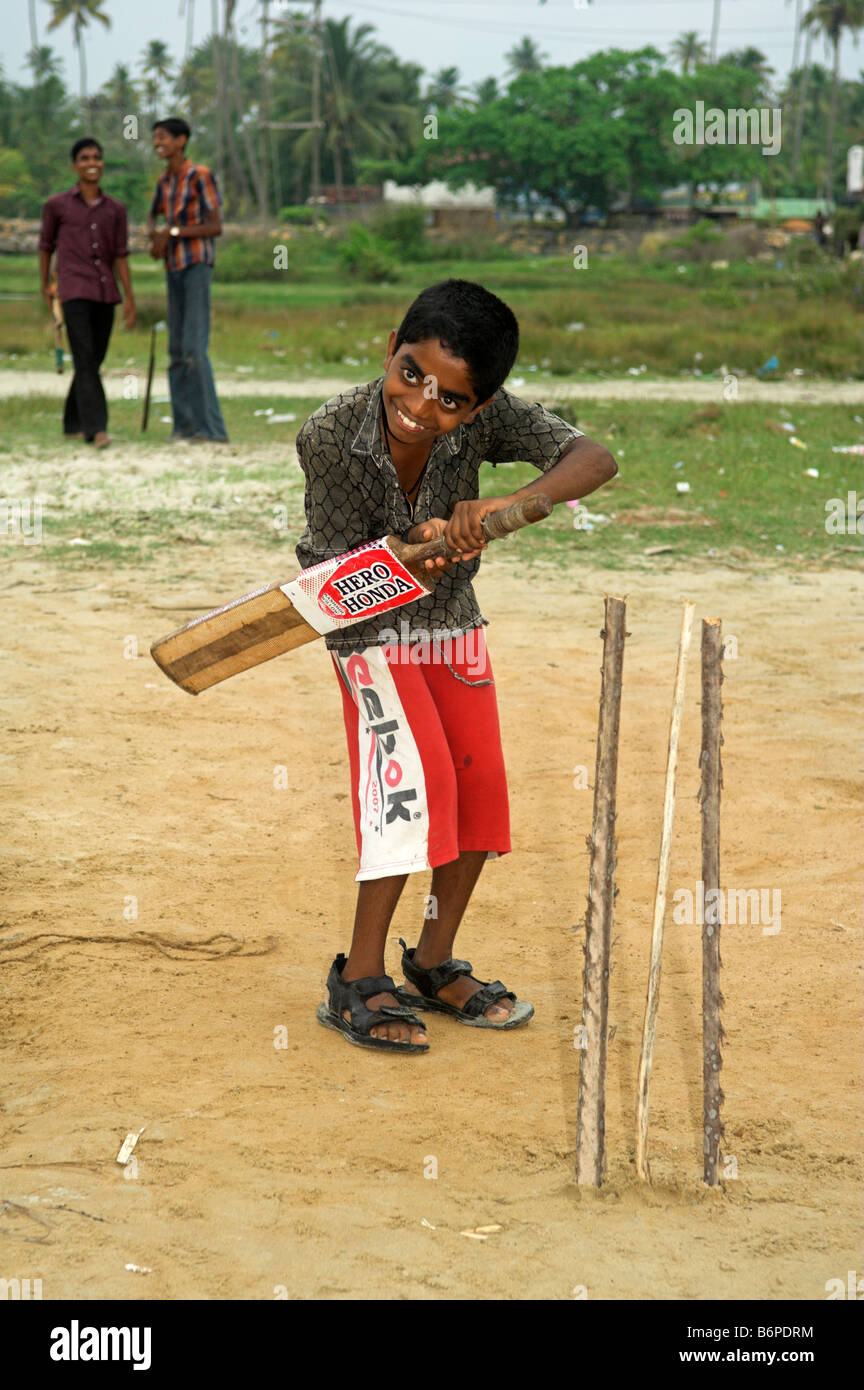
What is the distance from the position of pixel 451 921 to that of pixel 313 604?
87 centimetres

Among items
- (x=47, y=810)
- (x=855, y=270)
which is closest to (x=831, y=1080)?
(x=47, y=810)

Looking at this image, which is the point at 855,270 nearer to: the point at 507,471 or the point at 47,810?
the point at 507,471

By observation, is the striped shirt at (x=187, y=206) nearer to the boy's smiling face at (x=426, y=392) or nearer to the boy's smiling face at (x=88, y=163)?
the boy's smiling face at (x=88, y=163)

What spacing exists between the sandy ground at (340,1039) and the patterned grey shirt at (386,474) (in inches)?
38.2

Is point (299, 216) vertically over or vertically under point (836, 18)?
under

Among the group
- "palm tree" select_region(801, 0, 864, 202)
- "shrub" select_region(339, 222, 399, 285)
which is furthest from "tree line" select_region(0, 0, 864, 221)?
"shrub" select_region(339, 222, 399, 285)

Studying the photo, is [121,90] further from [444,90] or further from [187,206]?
[187,206]

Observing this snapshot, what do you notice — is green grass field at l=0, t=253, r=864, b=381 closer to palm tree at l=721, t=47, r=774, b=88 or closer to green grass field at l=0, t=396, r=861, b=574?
green grass field at l=0, t=396, r=861, b=574

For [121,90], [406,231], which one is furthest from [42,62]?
[406,231]

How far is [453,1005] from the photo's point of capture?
3.14 meters

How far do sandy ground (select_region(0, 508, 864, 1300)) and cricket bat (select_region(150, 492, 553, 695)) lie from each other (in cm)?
84

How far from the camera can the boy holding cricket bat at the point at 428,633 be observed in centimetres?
255

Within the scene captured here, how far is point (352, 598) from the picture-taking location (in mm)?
2666

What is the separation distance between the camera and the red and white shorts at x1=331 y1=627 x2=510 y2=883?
109 inches
